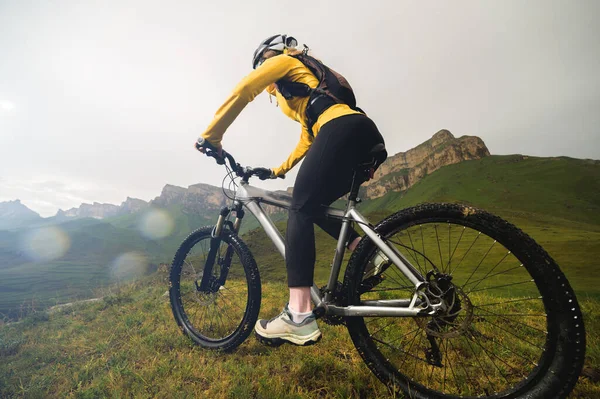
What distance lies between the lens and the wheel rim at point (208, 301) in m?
3.87

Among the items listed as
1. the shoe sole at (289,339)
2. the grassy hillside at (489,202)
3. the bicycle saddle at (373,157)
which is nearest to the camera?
the shoe sole at (289,339)

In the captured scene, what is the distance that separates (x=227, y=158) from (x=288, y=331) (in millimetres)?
2385

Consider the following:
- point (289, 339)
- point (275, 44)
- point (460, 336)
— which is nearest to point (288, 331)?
point (289, 339)

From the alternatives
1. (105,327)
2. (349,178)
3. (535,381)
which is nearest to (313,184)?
(349,178)

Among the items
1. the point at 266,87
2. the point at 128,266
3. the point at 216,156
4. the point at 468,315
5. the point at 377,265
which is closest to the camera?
the point at 468,315

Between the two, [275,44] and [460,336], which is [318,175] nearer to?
[275,44]

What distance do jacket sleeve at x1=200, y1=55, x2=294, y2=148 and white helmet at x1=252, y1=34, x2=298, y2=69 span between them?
0.47 meters

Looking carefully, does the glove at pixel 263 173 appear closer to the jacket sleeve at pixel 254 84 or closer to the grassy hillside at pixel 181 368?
the jacket sleeve at pixel 254 84

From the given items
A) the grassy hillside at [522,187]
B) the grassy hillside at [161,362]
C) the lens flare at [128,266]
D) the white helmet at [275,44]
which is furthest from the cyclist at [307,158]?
the lens flare at [128,266]

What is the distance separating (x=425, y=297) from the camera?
2.19 metres

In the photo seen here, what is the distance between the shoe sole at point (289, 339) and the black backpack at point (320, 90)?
2224 millimetres

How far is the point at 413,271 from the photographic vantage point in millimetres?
2391

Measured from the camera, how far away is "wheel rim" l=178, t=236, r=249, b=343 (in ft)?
12.7

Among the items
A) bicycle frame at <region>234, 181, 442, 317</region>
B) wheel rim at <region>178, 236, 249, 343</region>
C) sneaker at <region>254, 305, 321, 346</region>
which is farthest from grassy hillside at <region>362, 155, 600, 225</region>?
sneaker at <region>254, 305, 321, 346</region>
